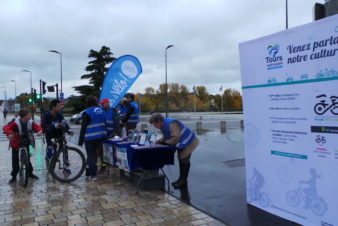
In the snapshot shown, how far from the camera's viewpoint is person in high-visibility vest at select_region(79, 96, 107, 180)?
6.86m

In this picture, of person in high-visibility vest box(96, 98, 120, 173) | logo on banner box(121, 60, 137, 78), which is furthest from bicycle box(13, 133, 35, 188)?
logo on banner box(121, 60, 137, 78)

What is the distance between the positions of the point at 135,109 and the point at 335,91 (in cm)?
577

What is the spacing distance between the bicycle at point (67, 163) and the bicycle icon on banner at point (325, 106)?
482 centimetres

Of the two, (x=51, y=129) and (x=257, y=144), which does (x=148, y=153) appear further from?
(x=51, y=129)

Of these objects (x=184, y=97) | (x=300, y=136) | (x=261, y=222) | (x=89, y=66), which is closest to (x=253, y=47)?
(x=300, y=136)

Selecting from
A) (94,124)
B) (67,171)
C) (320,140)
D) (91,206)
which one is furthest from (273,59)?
(67,171)

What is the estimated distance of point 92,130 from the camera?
6.95m

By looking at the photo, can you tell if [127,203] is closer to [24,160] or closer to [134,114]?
[24,160]

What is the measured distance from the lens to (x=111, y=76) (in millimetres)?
8461

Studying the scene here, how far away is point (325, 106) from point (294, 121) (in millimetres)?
492

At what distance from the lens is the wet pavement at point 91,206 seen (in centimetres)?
455

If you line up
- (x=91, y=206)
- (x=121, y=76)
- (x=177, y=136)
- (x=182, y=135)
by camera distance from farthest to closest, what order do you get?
(x=121, y=76)
(x=182, y=135)
(x=177, y=136)
(x=91, y=206)

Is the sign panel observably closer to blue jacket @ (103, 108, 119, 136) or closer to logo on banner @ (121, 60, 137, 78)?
logo on banner @ (121, 60, 137, 78)

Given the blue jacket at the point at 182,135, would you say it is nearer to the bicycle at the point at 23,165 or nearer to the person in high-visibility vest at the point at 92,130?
the person in high-visibility vest at the point at 92,130
